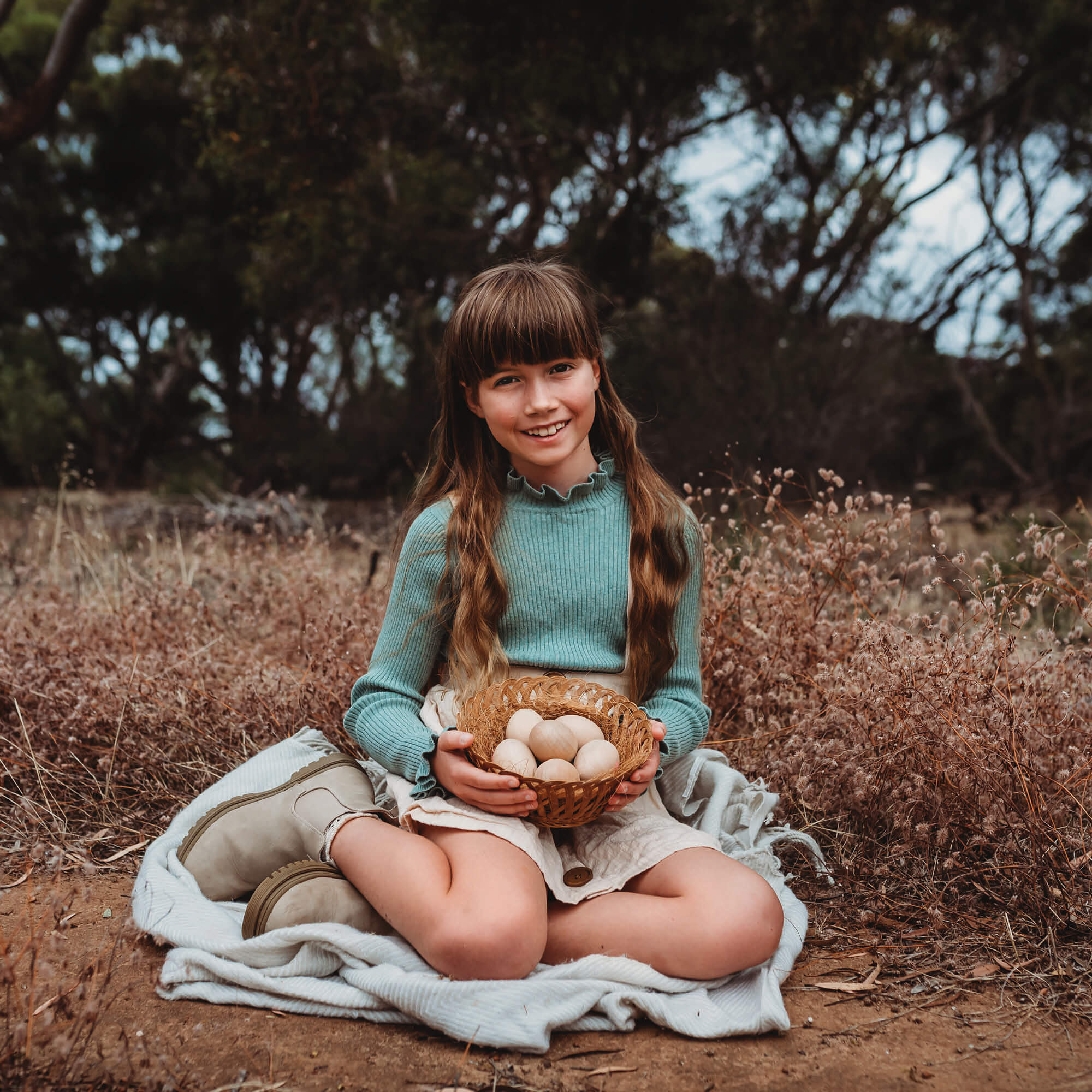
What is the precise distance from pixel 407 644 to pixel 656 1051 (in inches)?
40.3

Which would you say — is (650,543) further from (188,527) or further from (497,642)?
(188,527)

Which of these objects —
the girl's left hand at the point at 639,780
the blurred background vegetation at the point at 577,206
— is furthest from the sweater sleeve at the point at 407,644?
the blurred background vegetation at the point at 577,206

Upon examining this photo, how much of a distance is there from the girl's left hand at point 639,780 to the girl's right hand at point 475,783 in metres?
0.19

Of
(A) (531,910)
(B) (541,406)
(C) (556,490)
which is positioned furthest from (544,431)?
(A) (531,910)

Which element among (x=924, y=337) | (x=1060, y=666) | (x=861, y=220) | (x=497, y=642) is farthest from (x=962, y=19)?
(x=497, y=642)

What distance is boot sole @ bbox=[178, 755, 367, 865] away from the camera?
86.8 inches

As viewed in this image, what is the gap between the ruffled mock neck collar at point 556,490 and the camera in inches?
93.3

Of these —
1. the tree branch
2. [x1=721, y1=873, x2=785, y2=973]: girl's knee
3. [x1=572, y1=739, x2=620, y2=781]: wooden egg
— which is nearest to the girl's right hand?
[x1=572, y1=739, x2=620, y2=781]: wooden egg

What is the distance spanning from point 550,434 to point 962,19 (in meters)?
7.34

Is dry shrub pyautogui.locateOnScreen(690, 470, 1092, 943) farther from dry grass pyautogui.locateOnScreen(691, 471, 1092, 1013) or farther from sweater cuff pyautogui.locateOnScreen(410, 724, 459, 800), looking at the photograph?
sweater cuff pyautogui.locateOnScreen(410, 724, 459, 800)

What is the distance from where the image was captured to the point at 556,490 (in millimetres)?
2381

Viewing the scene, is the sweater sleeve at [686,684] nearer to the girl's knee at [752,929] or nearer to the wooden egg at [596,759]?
the wooden egg at [596,759]

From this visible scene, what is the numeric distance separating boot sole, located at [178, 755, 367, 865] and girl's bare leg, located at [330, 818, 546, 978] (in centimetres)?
26

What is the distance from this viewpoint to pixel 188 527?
7285 millimetres
